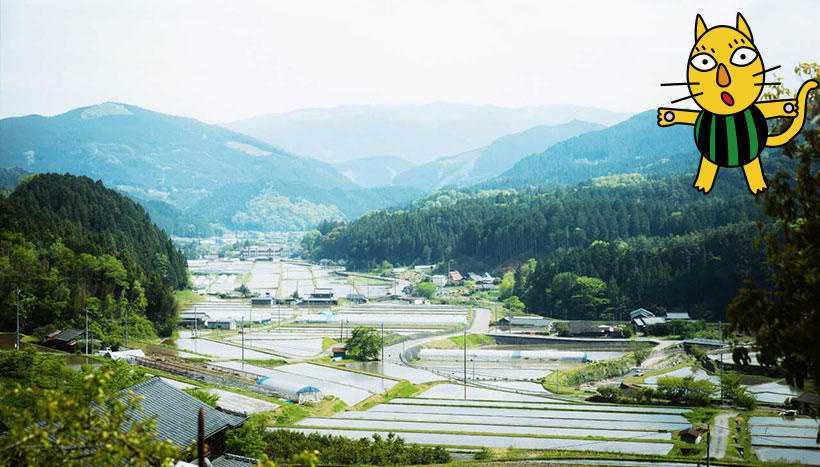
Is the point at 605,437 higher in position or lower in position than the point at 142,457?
lower

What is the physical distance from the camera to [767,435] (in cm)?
1728

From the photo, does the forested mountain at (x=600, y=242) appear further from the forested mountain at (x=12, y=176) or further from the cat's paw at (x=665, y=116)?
the forested mountain at (x=12, y=176)

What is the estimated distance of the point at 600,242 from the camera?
5609cm

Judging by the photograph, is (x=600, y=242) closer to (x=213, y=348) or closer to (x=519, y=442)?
(x=213, y=348)

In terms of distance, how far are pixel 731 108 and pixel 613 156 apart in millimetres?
190996

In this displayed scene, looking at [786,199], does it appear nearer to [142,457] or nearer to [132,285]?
[142,457]

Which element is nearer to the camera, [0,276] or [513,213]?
[0,276]

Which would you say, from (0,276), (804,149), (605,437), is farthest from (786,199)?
(0,276)

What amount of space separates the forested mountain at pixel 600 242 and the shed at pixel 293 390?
85.1 feet

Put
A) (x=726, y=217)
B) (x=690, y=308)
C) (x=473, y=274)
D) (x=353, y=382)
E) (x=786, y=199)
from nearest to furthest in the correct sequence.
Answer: (x=786, y=199) → (x=353, y=382) → (x=690, y=308) → (x=726, y=217) → (x=473, y=274)

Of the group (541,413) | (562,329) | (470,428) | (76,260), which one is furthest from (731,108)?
(562,329)

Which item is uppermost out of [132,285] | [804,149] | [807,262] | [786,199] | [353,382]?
[804,149]

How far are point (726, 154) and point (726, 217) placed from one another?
55981 mm

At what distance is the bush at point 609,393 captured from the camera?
78.2 feet
